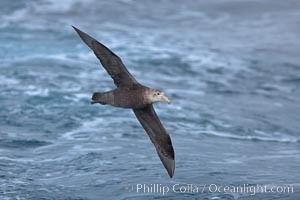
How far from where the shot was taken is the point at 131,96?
34.7ft

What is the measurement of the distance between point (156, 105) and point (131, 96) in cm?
771

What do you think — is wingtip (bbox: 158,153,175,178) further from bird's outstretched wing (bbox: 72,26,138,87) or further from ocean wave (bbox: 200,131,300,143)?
ocean wave (bbox: 200,131,300,143)

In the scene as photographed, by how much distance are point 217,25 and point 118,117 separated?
818 centimetres

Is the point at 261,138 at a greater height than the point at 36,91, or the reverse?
the point at 36,91

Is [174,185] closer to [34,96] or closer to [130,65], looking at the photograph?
[34,96]

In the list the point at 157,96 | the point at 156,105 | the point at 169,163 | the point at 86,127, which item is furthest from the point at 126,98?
the point at 156,105

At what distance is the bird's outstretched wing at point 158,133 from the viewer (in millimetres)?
10914

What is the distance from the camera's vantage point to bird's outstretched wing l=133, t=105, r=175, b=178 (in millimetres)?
10914

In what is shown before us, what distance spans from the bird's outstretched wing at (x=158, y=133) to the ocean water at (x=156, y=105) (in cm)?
129

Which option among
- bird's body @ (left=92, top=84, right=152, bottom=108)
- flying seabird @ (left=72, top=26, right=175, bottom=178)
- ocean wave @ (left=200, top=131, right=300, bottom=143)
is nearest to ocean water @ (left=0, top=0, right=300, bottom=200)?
ocean wave @ (left=200, top=131, right=300, bottom=143)

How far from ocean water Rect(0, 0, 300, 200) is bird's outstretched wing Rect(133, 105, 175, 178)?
1290mm

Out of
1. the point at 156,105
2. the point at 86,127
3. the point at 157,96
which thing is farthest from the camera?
the point at 156,105

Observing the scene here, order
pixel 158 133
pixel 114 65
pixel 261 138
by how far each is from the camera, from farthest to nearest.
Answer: pixel 261 138, pixel 158 133, pixel 114 65

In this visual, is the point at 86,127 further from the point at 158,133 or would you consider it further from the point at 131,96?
the point at 131,96
